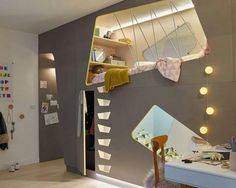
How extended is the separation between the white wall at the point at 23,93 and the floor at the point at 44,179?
Result: 0.30 meters

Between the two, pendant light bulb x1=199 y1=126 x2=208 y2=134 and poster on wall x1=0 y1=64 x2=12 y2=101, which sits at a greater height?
poster on wall x1=0 y1=64 x2=12 y2=101

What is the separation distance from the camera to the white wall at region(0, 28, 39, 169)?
4227 mm

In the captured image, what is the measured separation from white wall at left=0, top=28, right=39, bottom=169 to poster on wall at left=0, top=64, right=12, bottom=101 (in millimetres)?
77

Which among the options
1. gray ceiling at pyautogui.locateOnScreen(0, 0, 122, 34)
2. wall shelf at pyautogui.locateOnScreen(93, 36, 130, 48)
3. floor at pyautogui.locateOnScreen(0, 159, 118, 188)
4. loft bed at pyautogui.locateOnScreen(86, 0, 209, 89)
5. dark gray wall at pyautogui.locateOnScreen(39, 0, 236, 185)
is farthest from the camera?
wall shelf at pyautogui.locateOnScreen(93, 36, 130, 48)

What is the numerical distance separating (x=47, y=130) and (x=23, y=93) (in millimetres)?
854

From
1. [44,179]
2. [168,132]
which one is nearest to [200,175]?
[168,132]

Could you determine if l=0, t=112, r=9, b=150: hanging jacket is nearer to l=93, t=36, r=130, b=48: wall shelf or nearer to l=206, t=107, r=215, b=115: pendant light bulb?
l=93, t=36, r=130, b=48: wall shelf

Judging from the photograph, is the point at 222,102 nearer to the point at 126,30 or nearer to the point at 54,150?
the point at 126,30

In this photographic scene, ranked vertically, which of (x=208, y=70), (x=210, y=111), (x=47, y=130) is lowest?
(x=47, y=130)

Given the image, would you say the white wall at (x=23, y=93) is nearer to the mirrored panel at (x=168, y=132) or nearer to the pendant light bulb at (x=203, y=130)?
the mirrored panel at (x=168, y=132)

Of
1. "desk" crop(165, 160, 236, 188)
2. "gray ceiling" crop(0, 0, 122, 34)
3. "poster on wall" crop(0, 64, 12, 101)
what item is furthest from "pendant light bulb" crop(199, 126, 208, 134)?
"poster on wall" crop(0, 64, 12, 101)

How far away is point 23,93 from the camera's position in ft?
14.6

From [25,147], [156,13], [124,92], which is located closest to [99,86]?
[124,92]

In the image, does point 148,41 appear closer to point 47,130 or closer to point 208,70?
point 208,70
